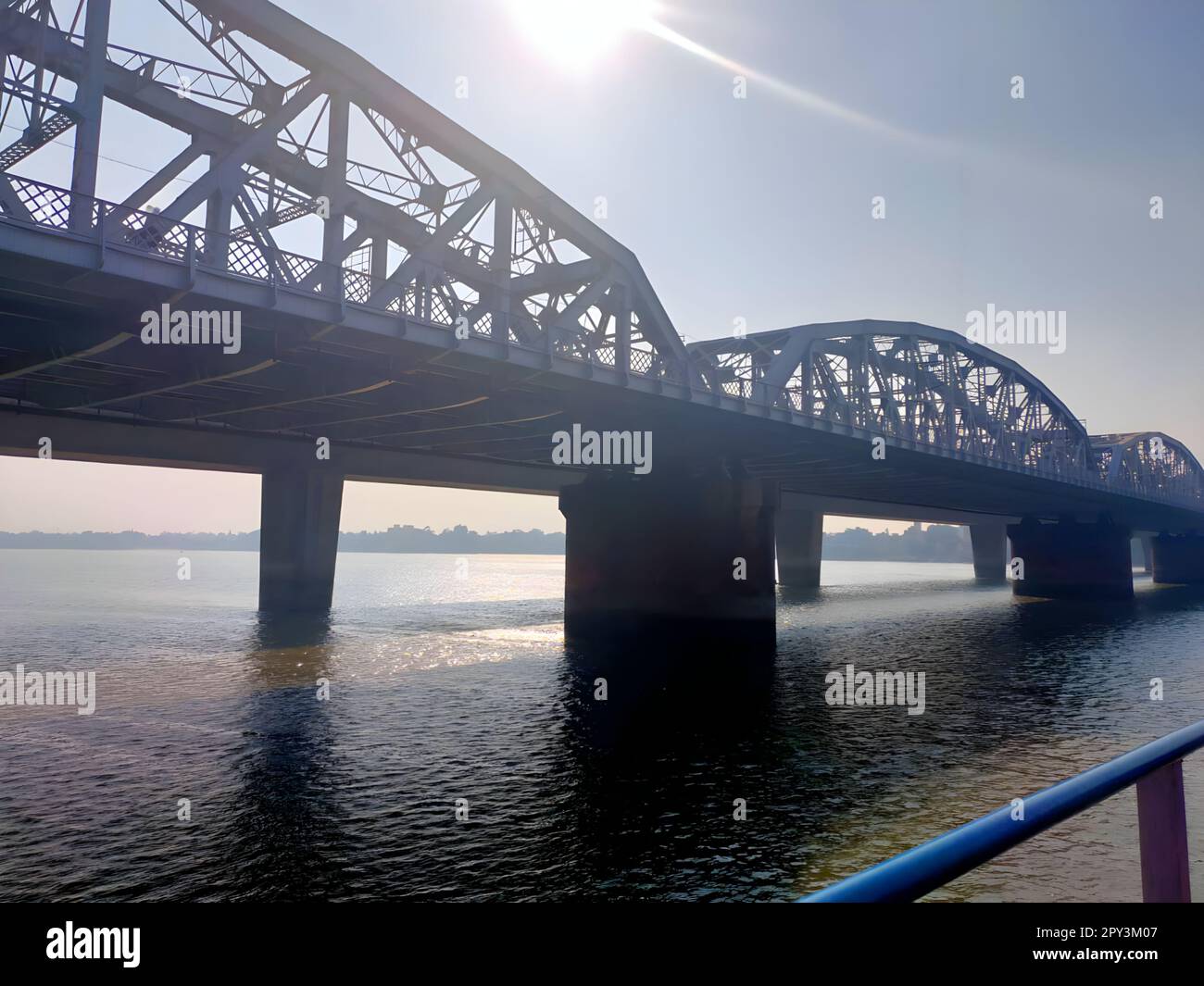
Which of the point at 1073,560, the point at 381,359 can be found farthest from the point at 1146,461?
the point at 381,359

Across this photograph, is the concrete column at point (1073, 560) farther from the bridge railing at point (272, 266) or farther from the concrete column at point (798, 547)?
the bridge railing at point (272, 266)

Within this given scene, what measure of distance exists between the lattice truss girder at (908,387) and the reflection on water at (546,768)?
15813 mm

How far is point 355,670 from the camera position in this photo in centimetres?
3312

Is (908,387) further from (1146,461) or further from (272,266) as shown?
(1146,461)

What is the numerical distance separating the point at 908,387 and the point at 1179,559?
77.7 metres

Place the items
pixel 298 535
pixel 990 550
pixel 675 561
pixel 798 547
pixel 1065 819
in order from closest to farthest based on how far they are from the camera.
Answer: pixel 1065 819 < pixel 675 561 < pixel 298 535 < pixel 798 547 < pixel 990 550

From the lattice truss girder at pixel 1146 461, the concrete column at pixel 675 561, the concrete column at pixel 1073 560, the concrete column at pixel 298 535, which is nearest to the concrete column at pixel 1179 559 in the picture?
the lattice truss girder at pixel 1146 461

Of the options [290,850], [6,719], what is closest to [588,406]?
[6,719]

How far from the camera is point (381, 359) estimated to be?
90.7 feet

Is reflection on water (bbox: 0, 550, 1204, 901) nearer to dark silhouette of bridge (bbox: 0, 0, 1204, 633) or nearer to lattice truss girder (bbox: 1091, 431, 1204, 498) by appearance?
dark silhouette of bridge (bbox: 0, 0, 1204, 633)

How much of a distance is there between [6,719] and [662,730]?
1727cm

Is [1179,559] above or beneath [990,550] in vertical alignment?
beneath

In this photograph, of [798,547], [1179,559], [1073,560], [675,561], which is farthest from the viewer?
[1179,559]

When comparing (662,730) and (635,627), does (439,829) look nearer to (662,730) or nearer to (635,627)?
(662,730)
